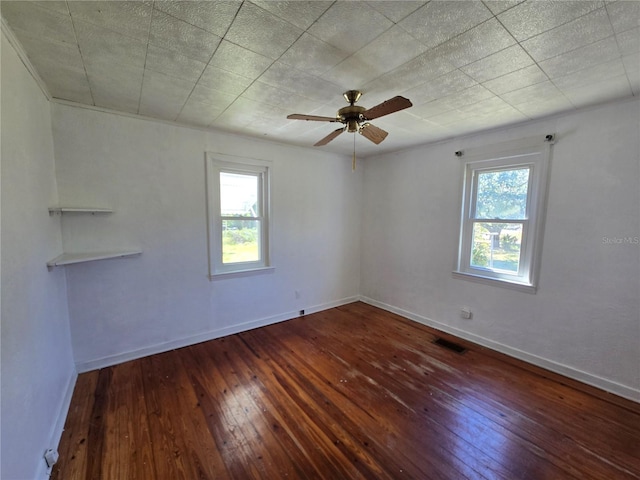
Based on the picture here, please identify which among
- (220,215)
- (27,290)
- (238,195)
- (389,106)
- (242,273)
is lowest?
A: (242,273)

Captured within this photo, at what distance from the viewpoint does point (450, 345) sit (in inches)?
125

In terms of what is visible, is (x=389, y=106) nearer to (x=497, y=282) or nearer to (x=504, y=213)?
(x=504, y=213)

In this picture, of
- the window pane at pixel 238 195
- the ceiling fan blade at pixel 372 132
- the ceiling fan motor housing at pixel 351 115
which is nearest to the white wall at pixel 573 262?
the ceiling fan blade at pixel 372 132

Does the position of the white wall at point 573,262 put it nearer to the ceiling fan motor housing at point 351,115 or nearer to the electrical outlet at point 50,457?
the ceiling fan motor housing at point 351,115

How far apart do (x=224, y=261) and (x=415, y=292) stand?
2678 mm

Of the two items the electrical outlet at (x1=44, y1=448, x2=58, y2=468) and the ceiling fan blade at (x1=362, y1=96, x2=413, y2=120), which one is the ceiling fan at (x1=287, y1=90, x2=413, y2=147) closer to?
the ceiling fan blade at (x1=362, y1=96, x2=413, y2=120)

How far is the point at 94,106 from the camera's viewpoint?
95.9 inches

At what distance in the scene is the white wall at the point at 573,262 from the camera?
7.39 ft

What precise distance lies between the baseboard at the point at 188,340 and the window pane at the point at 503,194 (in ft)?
8.55

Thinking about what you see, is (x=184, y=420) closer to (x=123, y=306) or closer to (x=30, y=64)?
(x=123, y=306)

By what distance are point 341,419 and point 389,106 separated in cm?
225

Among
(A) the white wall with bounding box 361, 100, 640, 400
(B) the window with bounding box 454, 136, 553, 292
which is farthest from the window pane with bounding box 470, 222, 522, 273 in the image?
(A) the white wall with bounding box 361, 100, 640, 400

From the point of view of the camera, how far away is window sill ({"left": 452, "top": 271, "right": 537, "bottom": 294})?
2.80 meters

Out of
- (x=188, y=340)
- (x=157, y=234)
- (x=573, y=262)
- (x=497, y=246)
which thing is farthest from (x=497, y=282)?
(x=157, y=234)
